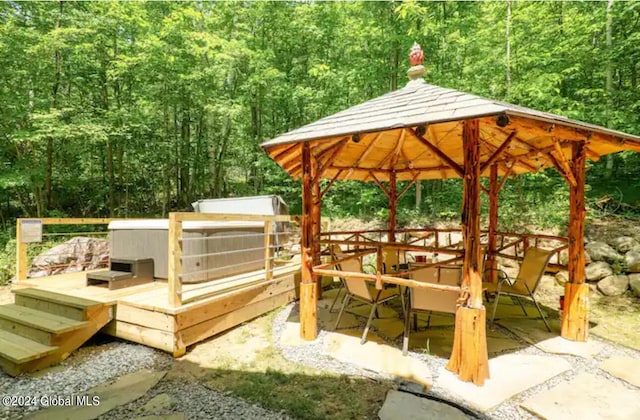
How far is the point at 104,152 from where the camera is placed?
1372cm

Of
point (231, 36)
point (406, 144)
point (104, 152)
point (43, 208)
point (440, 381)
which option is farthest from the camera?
point (104, 152)

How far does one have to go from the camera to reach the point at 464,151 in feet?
10.5

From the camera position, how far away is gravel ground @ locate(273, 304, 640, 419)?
2.58m

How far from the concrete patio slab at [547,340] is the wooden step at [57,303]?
556 centimetres

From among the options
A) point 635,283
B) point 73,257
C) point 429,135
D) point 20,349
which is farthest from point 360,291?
point 73,257

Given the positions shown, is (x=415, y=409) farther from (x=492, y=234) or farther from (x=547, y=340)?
(x=492, y=234)


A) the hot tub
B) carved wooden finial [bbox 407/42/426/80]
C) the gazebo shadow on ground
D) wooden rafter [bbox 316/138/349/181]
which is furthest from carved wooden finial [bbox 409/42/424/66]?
the gazebo shadow on ground

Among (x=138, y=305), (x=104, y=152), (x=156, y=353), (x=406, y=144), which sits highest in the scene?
(x=104, y=152)

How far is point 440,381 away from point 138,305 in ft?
11.8

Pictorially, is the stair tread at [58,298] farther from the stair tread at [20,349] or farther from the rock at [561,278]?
the rock at [561,278]

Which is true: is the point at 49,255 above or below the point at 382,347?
above

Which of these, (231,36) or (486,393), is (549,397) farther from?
(231,36)

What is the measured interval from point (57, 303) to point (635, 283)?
368 inches

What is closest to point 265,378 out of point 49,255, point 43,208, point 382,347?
point 382,347
